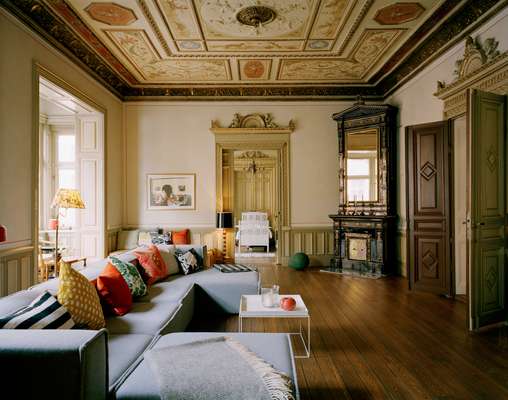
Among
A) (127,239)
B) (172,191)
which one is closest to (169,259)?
(127,239)

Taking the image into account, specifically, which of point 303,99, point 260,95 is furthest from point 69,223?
point 303,99

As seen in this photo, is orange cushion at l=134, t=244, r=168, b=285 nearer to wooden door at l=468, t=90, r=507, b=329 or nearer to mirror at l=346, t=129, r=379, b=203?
wooden door at l=468, t=90, r=507, b=329

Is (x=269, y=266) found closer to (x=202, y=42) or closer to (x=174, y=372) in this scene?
(x=202, y=42)

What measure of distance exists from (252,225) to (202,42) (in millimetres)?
5448

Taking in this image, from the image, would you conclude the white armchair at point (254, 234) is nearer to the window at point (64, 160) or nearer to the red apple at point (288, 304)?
the window at point (64, 160)

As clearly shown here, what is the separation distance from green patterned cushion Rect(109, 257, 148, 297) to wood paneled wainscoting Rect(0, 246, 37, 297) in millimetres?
1188

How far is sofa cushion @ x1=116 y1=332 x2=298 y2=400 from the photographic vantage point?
60.0 inches

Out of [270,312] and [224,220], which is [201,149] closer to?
[224,220]

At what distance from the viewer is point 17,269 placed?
11.4ft

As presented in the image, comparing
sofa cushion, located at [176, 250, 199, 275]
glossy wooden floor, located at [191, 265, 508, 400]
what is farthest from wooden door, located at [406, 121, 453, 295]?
sofa cushion, located at [176, 250, 199, 275]

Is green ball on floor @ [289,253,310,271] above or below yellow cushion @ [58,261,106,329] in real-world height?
below

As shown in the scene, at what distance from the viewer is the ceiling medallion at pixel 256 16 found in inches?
153

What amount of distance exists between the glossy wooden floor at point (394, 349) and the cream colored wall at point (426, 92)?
6.63ft

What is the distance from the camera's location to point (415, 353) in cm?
273
